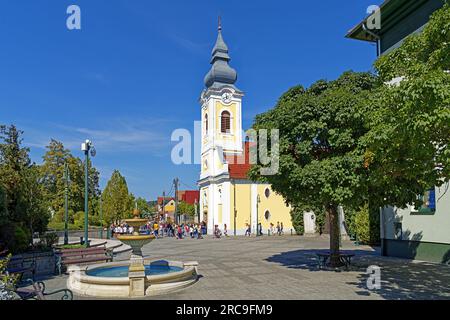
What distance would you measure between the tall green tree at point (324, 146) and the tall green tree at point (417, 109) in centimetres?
232

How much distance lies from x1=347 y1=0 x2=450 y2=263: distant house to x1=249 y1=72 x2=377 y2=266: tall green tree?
4.09 metres

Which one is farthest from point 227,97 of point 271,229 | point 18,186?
point 18,186

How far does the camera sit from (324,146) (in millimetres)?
14773

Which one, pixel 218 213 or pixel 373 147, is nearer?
pixel 373 147

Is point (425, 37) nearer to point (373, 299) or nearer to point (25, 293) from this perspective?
point (373, 299)

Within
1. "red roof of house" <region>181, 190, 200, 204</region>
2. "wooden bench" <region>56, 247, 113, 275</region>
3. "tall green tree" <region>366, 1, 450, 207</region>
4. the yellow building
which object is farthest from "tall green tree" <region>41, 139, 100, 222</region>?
"tall green tree" <region>366, 1, 450, 207</region>

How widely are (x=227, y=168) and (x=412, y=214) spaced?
31.1m

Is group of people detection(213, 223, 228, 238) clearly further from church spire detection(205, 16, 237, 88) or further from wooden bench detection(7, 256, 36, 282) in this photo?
wooden bench detection(7, 256, 36, 282)

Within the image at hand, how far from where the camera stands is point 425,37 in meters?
8.64

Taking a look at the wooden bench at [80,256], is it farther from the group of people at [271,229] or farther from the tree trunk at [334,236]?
the group of people at [271,229]

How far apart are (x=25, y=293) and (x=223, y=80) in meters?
48.0

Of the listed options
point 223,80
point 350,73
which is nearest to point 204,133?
point 223,80

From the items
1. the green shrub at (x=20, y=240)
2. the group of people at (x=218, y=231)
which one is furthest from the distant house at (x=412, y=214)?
the group of people at (x=218, y=231)

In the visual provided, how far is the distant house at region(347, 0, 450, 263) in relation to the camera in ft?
55.0
